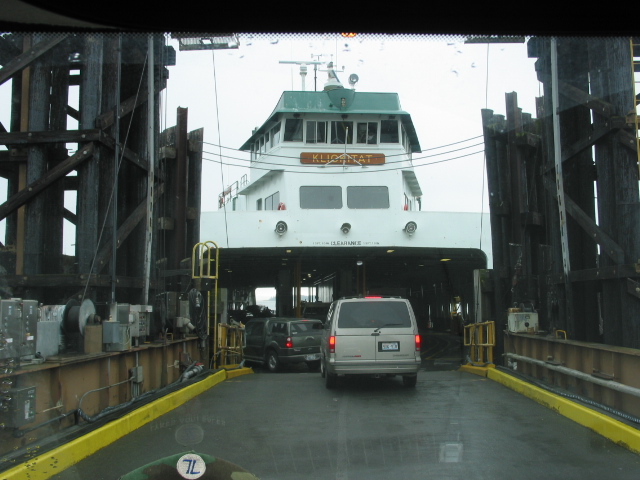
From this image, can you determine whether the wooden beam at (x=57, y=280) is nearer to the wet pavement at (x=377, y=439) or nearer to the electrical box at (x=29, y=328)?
the wet pavement at (x=377, y=439)

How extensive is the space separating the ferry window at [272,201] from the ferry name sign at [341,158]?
1.72 metres

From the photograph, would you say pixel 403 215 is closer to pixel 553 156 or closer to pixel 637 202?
pixel 553 156

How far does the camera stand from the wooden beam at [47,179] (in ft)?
32.2

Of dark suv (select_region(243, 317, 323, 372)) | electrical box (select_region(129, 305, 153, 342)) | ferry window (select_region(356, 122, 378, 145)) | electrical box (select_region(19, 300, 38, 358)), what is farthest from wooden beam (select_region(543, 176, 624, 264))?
ferry window (select_region(356, 122, 378, 145))

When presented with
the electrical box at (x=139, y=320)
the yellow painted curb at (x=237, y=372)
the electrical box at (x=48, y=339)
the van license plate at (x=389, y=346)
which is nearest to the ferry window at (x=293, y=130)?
the yellow painted curb at (x=237, y=372)

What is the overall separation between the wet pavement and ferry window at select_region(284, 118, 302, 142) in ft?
53.4

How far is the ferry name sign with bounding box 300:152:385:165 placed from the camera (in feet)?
83.9

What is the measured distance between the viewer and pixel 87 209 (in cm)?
1036

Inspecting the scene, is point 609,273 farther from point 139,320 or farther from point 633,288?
point 139,320

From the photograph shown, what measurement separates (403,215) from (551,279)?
1165 cm

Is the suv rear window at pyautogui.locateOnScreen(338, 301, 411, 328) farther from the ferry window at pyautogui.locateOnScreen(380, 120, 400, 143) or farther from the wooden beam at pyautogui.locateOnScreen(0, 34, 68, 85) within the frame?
the ferry window at pyautogui.locateOnScreen(380, 120, 400, 143)

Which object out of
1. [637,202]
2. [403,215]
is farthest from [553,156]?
[403,215]

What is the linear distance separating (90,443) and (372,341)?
623 centimetres

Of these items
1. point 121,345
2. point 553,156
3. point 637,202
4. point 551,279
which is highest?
point 553,156
